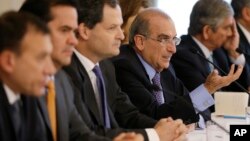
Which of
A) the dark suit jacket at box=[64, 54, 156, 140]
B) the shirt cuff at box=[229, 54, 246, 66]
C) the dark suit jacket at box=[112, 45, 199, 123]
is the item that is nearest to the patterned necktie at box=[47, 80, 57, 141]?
the dark suit jacket at box=[64, 54, 156, 140]

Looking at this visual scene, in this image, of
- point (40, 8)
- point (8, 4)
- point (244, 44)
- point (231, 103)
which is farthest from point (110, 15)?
point (244, 44)

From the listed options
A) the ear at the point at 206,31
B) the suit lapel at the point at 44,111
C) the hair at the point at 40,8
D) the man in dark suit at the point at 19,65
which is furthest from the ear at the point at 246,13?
the man in dark suit at the point at 19,65

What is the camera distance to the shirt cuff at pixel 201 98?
274 cm

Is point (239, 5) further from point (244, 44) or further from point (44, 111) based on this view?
point (44, 111)

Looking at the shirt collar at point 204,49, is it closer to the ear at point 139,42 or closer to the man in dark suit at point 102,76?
the ear at point 139,42

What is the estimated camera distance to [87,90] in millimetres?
2262

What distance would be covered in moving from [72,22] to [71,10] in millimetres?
53

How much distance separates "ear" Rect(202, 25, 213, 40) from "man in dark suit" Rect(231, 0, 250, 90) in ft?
2.18

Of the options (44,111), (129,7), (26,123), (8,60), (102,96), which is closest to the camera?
(8,60)

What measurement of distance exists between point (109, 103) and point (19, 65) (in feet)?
3.24

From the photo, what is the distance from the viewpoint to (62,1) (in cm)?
197

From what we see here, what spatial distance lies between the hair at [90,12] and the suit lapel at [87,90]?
0.19 meters

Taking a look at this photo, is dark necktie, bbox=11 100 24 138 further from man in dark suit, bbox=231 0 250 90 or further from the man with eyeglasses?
man in dark suit, bbox=231 0 250 90

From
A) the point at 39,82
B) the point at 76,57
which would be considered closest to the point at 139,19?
the point at 76,57
